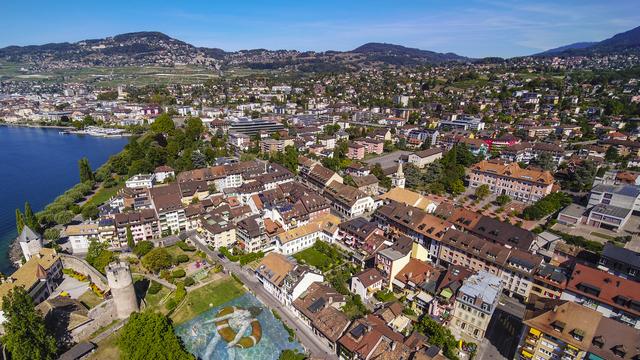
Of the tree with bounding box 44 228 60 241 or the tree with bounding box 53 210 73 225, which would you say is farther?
the tree with bounding box 53 210 73 225

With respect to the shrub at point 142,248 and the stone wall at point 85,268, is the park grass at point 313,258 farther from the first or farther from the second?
the stone wall at point 85,268

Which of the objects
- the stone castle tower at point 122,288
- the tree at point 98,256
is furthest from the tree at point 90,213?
→ the stone castle tower at point 122,288

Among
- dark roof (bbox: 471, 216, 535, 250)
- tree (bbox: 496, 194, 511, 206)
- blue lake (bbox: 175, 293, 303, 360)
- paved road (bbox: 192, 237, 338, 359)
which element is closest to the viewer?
paved road (bbox: 192, 237, 338, 359)

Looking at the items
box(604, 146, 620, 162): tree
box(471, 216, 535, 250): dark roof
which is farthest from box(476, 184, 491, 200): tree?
box(604, 146, 620, 162): tree

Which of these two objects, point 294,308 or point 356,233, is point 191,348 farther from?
point 356,233

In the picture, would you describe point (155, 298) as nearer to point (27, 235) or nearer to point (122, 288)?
point (122, 288)

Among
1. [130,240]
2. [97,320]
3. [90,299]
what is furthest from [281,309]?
[130,240]

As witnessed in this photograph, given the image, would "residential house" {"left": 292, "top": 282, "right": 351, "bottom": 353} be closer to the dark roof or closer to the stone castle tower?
the stone castle tower
